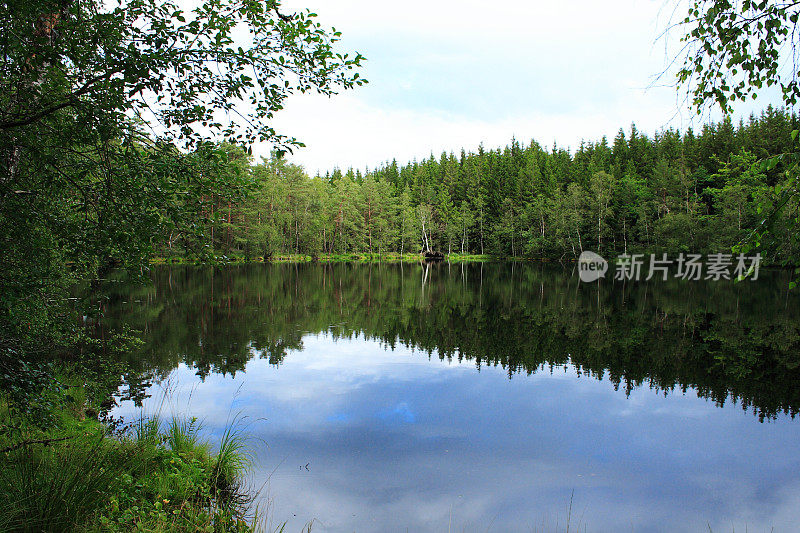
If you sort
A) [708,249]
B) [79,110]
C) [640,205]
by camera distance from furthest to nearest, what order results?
[640,205] → [708,249] → [79,110]

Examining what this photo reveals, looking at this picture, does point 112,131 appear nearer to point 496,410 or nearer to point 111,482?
point 111,482

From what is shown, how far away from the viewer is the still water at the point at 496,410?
23.1ft

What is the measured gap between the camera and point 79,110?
3.93 meters

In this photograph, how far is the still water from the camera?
7043mm

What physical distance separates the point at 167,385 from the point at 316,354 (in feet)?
17.7

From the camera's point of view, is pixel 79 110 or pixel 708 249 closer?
pixel 79 110

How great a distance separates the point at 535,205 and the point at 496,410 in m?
72.0

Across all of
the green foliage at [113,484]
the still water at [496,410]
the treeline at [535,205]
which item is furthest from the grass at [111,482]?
the treeline at [535,205]

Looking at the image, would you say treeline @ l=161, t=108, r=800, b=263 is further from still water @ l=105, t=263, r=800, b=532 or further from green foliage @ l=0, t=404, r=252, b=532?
green foliage @ l=0, t=404, r=252, b=532

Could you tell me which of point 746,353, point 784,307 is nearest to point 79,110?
point 746,353

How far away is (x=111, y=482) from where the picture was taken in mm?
4977

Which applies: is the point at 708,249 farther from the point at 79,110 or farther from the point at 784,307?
the point at 79,110

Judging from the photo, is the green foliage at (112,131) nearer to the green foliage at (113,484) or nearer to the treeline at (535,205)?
the green foliage at (113,484)

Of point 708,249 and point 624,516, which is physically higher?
point 708,249
